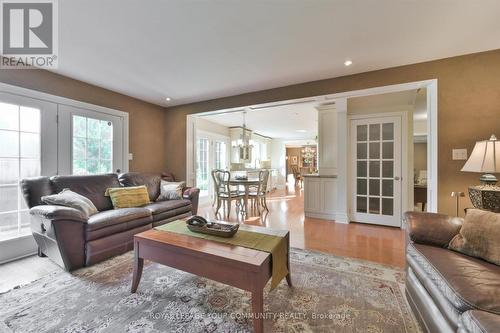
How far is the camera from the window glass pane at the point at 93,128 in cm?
342

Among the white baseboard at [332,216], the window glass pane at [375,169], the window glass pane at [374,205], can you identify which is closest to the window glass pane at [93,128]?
the white baseboard at [332,216]

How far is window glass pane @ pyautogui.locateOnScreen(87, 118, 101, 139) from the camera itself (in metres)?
3.42

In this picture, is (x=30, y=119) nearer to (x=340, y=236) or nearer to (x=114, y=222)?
(x=114, y=222)

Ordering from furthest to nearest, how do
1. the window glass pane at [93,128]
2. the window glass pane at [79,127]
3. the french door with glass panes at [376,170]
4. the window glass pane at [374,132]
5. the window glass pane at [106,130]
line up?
1. the window glass pane at [374,132]
2. the french door with glass panes at [376,170]
3. the window glass pane at [106,130]
4. the window glass pane at [93,128]
5. the window glass pane at [79,127]

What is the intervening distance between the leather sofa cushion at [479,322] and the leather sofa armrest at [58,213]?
2.98m

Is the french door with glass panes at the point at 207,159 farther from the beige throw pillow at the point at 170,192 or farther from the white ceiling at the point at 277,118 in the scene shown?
the beige throw pillow at the point at 170,192

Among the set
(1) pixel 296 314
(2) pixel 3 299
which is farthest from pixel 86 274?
(1) pixel 296 314

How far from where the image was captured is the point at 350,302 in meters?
1.68

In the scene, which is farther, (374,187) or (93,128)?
(374,187)

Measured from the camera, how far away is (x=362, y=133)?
13.1 feet

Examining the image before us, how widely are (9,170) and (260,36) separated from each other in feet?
11.0

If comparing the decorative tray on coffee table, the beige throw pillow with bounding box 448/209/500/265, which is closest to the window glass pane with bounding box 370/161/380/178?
the beige throw pillow with bounding box 448/209/500/265

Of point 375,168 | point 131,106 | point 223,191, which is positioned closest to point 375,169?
point 375,168

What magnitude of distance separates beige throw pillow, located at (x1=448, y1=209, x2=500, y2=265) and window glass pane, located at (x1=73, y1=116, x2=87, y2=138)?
4593 mm
